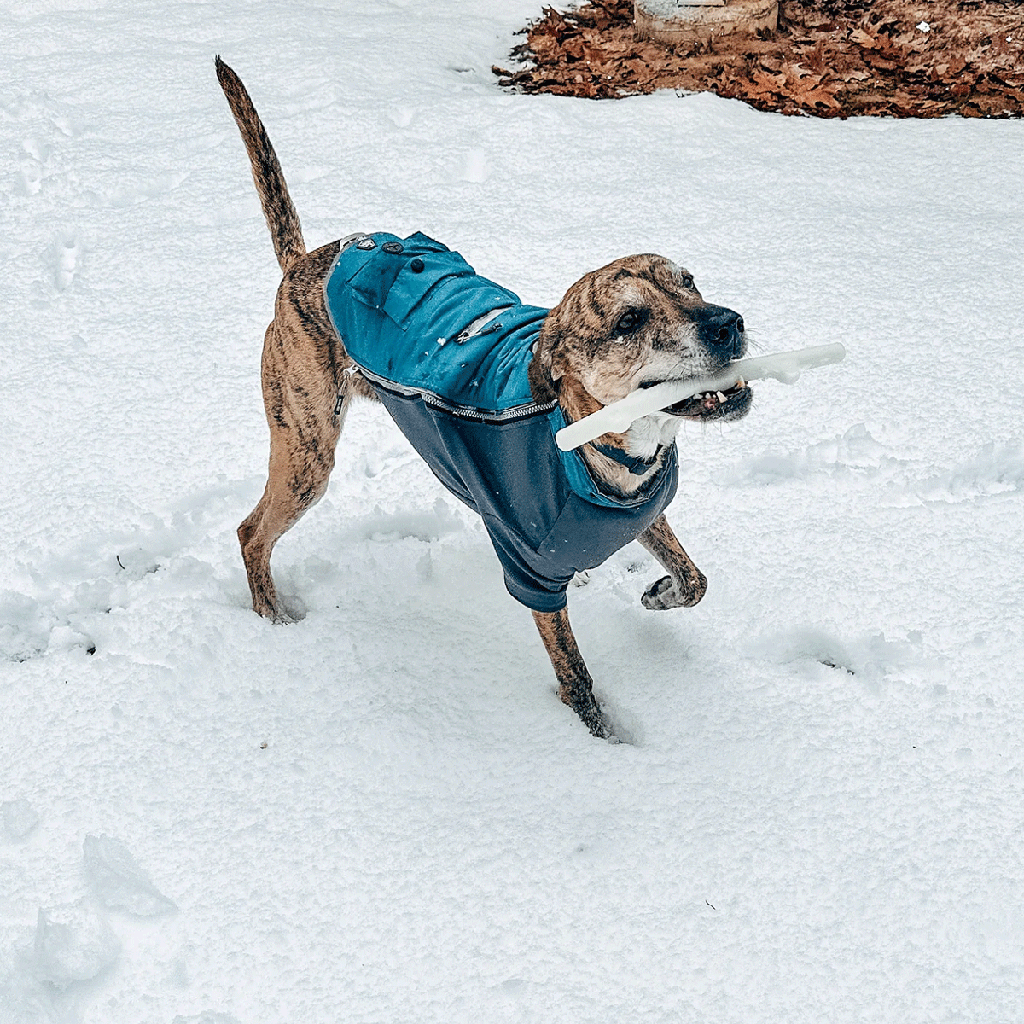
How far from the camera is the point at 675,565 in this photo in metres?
2.79

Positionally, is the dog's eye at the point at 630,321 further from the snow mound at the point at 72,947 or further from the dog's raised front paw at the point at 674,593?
the snow mound at the point at 72,947

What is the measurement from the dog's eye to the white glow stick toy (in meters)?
0.16

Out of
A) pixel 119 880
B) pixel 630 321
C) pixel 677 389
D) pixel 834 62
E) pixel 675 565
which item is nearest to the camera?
pixel 677 389

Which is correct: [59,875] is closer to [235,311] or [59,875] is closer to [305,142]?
[235,311]

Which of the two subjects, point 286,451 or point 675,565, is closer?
point 675,565

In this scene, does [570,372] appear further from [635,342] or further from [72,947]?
[72,947]

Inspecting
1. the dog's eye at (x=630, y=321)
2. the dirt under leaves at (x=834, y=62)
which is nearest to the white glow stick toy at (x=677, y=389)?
the dog's eye at (x=630, y=321)

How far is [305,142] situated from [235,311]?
1486 mm

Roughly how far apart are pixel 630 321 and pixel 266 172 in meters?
1.38

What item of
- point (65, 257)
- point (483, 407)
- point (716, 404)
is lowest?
point (65, 257)

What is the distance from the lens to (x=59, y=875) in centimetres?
233

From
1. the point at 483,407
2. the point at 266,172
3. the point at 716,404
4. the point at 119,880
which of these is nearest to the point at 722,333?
the point at 716,404

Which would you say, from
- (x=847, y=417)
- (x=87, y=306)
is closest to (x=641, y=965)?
(x=847, y=417)

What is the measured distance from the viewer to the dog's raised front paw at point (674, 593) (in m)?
2.81
